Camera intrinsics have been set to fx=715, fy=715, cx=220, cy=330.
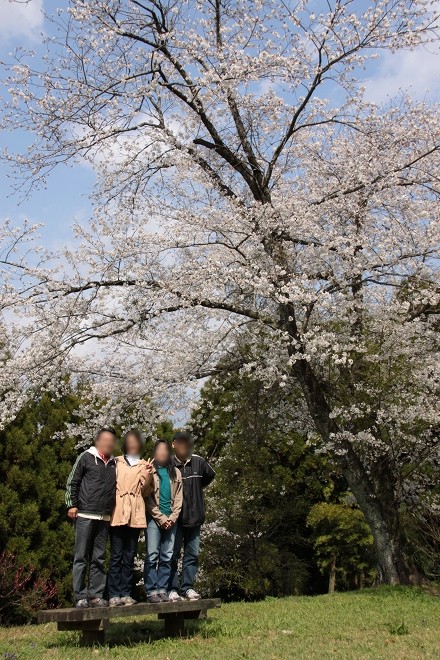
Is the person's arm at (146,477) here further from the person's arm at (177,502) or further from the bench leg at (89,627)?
the bench leg at (89,627)

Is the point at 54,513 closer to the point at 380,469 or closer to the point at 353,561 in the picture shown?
the point at 380,469

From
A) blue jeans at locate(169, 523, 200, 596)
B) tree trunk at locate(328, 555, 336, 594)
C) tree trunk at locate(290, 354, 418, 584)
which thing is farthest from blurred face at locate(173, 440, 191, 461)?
tree trunk at locate(328, 555, 336, 594)

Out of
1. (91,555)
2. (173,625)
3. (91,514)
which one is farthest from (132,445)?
(173,625)

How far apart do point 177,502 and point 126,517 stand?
55cm

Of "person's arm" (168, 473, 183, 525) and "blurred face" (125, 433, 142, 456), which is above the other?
"blurred face" (125, 433, 142, 456)

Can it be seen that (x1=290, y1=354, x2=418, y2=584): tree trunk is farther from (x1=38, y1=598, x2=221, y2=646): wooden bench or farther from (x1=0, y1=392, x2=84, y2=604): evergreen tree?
(x1=38, y1=598, x2=221, y2=646): wooden bench

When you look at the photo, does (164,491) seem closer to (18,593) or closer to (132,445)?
(132,445)

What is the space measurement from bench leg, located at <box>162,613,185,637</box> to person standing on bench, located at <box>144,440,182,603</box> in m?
0.18

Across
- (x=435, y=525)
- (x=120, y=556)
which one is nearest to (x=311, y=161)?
(x=435, y=525)

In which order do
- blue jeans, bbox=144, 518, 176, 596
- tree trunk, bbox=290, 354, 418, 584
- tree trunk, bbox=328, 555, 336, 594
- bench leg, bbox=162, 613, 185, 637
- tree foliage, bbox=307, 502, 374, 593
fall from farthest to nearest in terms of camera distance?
tree trunk, bbox=328, 555, 336, 594 → tree foliage, bbox=307, 502, 374, 593 → tree trunk, bbox=290, 354, 418, 584 → blue jeans, bbox=144, 518, 176, 596 → bench leg, bbox=162, 613, 185, 637

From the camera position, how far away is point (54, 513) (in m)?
11.7

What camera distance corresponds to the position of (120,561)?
5.95 m

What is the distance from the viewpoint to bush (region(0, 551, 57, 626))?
10.1 metres

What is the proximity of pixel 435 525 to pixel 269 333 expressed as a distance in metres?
3.64
